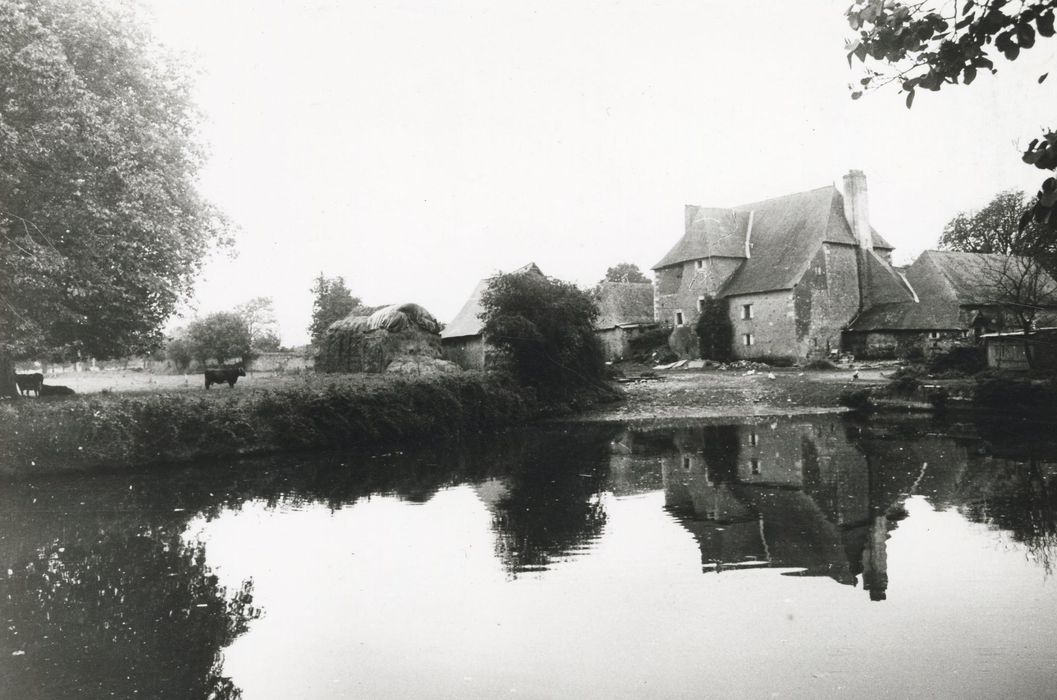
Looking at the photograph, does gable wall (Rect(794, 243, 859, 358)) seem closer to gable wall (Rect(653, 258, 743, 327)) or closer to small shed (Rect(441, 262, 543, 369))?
gable wall (Rect(653, 258, 743, 327))

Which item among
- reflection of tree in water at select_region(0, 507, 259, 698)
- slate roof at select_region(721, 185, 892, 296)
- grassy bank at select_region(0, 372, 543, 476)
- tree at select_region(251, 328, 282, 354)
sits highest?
slate roof at select_region(721, 185, 892, 296)

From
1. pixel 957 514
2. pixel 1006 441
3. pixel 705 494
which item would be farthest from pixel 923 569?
pixel 1006 441

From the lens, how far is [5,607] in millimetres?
6414

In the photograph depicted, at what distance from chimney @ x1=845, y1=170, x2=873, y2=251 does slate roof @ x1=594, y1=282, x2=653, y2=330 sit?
45.4 ft

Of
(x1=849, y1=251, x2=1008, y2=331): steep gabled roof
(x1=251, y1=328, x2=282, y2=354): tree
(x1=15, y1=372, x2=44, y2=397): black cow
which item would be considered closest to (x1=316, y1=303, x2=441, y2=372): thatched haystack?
(x1=15, y1=372, x2=44, y2=397): black cow

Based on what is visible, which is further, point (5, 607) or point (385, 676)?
point (5, 607)

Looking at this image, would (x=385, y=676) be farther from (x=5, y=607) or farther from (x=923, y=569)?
(x=923, y=569)

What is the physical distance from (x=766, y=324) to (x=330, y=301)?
33403 millimetres

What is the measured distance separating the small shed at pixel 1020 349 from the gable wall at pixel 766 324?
13502 mm

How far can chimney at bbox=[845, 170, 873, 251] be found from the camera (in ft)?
137

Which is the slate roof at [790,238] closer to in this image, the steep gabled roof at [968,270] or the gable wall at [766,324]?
the gable wall at [766,324]

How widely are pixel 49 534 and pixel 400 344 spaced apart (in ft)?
70.1

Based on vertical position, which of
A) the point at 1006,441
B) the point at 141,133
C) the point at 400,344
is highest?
the point at 141,133

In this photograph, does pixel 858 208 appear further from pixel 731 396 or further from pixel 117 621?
pixel 117 621
